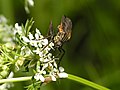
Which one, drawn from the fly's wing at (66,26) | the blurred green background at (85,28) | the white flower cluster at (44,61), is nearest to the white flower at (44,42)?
the white flower cluster at (44,61)

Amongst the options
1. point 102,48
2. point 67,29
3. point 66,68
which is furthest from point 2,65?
point 102,48

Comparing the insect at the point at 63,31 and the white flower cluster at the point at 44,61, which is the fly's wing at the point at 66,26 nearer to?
the insect at the point at 63,31

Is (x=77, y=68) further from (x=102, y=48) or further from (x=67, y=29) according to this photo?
(x=67, y=29)

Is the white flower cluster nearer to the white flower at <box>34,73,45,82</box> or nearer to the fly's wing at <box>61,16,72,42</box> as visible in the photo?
the white flower at <box>34,73,45,82</box>

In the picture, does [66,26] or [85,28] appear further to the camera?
[85,28]

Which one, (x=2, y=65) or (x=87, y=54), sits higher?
(x=87, y=54)

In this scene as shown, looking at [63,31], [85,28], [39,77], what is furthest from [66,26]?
[85,28]

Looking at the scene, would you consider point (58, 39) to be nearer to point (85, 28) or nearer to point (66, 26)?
point (66, 26)

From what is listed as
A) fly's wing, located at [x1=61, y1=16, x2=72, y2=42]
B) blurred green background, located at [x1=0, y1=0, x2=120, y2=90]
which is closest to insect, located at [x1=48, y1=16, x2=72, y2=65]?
fly's wing, located at [x1=61, y1=16, x2=72, y2=42]
